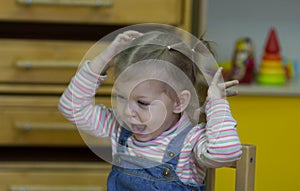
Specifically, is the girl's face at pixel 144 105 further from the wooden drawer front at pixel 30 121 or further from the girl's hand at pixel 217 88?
the wooden drawer front at pixel 30 121

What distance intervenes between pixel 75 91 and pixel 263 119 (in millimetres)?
772

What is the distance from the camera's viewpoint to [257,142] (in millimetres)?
1754

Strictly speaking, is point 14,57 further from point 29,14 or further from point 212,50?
point 212,50

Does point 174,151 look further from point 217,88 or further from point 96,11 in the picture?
point 96,11

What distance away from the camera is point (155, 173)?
3.45 ft

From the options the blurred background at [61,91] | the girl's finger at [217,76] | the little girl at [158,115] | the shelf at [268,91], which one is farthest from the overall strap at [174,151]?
the shelf at [268,91]

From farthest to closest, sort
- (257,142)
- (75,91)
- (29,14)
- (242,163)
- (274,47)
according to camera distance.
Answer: (274,47), (257,142), (29,14), (75,91), (242,163)

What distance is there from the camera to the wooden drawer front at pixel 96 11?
1.49 meters

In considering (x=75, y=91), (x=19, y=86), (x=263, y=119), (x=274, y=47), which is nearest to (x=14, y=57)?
(x=19, y=86)

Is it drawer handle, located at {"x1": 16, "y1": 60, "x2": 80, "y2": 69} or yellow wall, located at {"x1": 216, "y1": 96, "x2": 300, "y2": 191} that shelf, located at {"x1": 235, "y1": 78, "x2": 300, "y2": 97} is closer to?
yellow wall, located at {"x1": 216, "y1": 96, "x2": 300, "y2": 191}

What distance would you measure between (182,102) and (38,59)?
59cm

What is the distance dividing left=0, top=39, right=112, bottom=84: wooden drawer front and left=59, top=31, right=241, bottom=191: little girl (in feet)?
1.31

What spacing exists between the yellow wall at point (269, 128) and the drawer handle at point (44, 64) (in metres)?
0.47

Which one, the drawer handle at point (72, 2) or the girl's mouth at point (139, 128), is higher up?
the drawer handle at point (72, 2)
